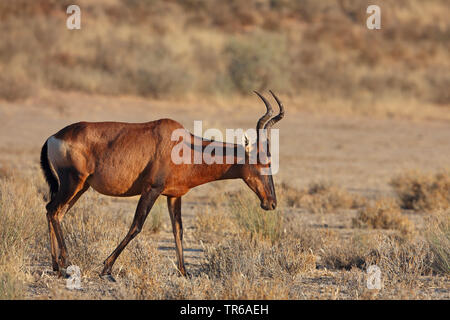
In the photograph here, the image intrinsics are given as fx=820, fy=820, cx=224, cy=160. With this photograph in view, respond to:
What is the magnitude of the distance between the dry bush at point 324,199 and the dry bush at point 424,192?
0.87m

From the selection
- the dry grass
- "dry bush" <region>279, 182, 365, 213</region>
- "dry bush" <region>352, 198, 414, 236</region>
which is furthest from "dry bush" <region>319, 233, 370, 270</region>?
"dry bush" <region>279, 182, 365, 213</region>

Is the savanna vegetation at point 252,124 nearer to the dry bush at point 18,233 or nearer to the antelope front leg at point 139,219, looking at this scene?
the dry bush at point 18,233

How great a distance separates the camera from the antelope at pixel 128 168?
318 inches

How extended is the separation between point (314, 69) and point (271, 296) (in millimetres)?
25109

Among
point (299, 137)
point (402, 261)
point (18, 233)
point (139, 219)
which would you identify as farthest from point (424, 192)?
point (18, 233)

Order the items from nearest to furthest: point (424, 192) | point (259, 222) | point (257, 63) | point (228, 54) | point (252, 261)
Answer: point (252, 261)
point (259, 222)
point (424, 192)
point (257, 63)
point (228, 54)

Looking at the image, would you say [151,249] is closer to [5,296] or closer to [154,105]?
[5,296]

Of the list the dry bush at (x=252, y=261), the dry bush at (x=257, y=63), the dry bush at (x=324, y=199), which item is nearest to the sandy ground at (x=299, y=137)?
the dry bush at (x=324, y=199)

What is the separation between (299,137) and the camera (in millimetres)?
21938

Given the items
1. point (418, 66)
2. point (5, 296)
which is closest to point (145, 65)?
point (418, 66)

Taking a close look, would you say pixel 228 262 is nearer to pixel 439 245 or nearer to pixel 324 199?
pixel 439 245

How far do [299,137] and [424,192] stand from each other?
763 cm
